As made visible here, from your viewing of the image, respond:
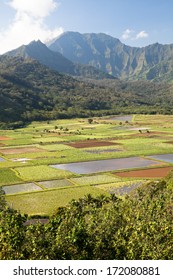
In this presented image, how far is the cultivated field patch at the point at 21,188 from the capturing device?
81287 mm

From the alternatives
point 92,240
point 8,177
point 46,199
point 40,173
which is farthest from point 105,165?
point 92,240

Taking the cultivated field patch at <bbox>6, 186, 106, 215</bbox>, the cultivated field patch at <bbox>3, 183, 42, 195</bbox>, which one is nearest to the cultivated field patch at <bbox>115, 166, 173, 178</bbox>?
the cultivated field patch at <bbox>6, 186, 106, 215</bbox>

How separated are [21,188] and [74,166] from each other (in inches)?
1121

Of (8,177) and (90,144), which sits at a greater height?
(90,144)

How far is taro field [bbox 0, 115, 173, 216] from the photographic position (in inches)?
3076

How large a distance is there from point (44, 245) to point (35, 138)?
5957 inches

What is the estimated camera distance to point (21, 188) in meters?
84.1

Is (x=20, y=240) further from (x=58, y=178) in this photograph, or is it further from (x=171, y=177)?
(x=58, y=178)

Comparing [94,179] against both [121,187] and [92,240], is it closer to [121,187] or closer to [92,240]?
[121,187]

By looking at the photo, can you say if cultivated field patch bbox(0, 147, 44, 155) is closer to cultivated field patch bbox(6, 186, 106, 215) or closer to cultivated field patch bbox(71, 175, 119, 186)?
cultivated field patch bbox(71, 175, 119, 186)

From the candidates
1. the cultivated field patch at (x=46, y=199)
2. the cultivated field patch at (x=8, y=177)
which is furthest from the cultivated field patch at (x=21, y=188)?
the cultivated field patch at (x=46, y=199)
